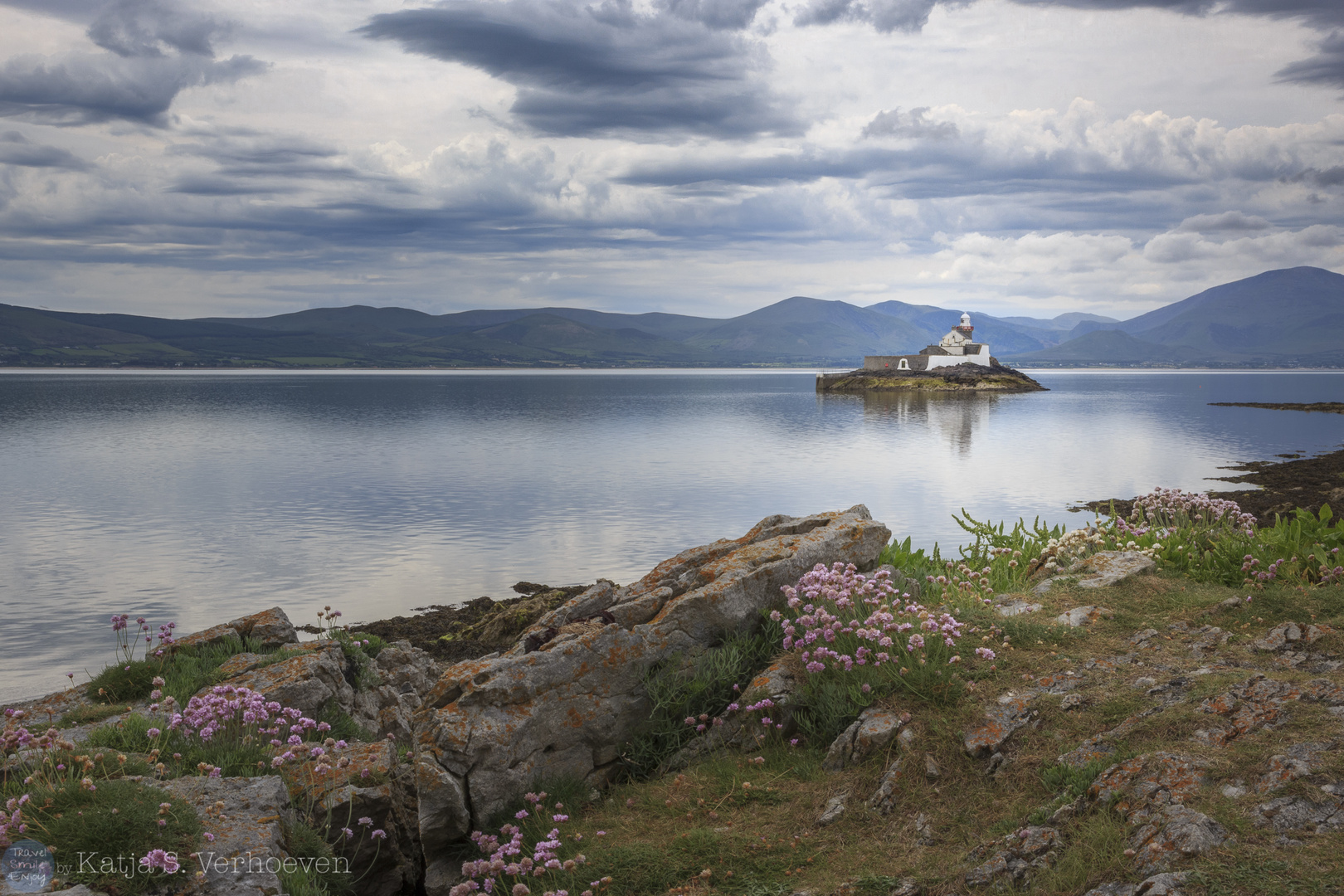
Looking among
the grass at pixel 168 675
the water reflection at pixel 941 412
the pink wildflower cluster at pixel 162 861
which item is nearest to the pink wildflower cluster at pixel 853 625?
the pink wildflower cluster at pixel 162 861

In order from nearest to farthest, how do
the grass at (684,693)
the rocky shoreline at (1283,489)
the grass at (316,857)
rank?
the grass at (316,857)
the grass at (684,693)
the rocky shoreline at (1283,489)

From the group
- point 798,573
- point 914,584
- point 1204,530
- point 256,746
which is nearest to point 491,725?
point 256,746

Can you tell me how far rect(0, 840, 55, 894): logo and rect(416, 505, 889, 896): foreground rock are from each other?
261cm

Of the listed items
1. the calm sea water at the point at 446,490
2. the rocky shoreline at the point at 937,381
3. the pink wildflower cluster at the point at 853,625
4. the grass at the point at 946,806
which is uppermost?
the rocky shoreline at the point at 937,381

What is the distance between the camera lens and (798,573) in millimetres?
9750

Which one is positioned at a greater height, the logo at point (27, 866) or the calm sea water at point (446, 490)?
the logo at point (27, 866)

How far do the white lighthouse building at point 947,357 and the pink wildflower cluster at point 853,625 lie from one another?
165m

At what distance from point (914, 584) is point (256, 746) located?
24.6 ft

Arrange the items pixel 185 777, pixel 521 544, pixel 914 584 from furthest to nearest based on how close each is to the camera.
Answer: pixel 521 544, pixel 914 584, pixel 185 777

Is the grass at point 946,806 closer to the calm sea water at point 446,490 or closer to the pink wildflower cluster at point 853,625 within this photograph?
the pink wildflower cluster at point 853,625

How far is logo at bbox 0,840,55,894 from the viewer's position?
4914 millimetres

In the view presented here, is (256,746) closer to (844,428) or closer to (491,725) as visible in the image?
(491,725)

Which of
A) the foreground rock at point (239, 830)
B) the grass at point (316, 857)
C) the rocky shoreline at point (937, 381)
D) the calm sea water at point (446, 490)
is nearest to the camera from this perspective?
the foreground rock at point (239, 830)

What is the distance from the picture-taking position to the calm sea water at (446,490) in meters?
21.3
